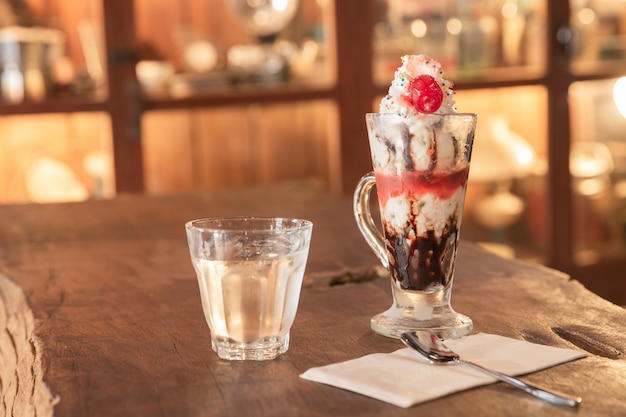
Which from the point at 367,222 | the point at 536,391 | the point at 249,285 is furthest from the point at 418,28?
the point at 536,391

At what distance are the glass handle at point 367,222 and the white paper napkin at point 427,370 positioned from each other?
125mm

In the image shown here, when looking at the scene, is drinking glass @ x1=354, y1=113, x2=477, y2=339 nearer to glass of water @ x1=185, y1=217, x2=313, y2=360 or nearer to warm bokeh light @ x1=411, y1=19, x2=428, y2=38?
glass of water @ x1=185, y1=217, x2=313, y2=360

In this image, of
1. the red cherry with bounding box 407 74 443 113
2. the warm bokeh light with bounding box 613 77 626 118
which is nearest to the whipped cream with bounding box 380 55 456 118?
the red cherry with bounding box 407 74 443 113

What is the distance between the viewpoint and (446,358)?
66 centimetres

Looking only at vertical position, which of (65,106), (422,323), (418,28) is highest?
(418,28)

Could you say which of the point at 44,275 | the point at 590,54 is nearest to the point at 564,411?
the point at 44,275

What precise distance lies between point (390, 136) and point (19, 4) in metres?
2.29

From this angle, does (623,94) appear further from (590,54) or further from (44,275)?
(44,275)

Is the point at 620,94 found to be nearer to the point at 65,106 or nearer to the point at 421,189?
the point at 65,106

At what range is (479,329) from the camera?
0.77 m

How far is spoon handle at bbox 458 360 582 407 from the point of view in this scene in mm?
569

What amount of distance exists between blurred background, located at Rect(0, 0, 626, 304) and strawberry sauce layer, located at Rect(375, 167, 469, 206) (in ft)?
6.67

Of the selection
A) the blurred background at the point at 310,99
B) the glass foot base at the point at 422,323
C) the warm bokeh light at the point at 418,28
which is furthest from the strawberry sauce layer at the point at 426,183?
the warm bokeh light at the point at 418,28

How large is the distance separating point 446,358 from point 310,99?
226 cm
